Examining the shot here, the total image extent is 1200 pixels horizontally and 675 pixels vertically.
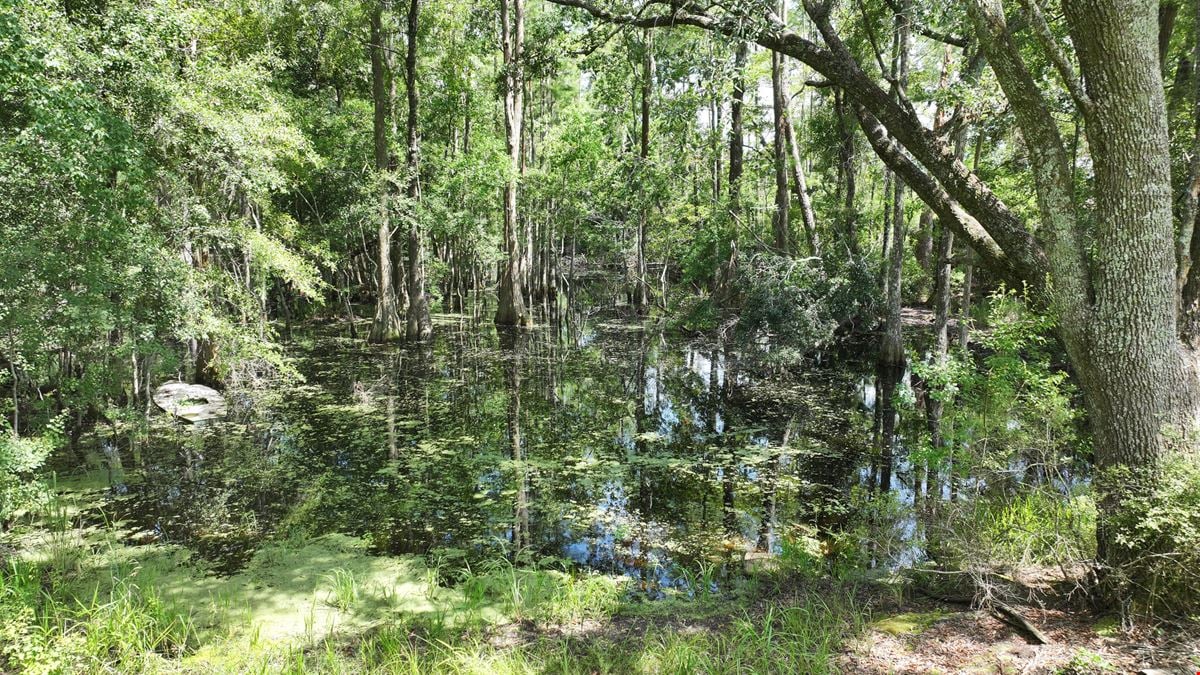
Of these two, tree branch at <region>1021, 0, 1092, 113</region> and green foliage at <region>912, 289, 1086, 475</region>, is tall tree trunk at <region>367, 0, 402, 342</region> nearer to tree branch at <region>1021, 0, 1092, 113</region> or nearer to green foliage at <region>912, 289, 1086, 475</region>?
green foliage at <region>912, 289, 1086, 475</region>

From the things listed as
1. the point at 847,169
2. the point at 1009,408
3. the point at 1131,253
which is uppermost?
the point at 847,169

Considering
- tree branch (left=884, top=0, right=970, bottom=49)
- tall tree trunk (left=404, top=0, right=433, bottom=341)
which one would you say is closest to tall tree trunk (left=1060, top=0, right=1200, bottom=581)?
tree branch (left=884, top=0, right=970, bottom=49)

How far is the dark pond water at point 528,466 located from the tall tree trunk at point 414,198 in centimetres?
428

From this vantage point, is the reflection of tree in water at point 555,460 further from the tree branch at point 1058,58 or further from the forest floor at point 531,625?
the tree branch at point 1058,58

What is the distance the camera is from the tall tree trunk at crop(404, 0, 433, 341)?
15930 millimetres

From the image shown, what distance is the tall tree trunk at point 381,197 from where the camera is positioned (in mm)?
15576

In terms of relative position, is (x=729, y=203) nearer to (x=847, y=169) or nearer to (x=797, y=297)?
(x=847, y=169)

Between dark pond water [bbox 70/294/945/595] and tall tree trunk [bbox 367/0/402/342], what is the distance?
12.8 feet

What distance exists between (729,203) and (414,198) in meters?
8.99

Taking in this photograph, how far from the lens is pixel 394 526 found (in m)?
5.74

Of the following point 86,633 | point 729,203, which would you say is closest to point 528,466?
point 86,633

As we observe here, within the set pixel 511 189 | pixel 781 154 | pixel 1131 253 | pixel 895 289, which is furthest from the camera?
pixel 511 189

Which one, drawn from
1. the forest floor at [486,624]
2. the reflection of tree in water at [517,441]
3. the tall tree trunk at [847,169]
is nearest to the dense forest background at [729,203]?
the tall tree trunk at [847,169]

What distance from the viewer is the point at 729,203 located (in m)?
16.3
